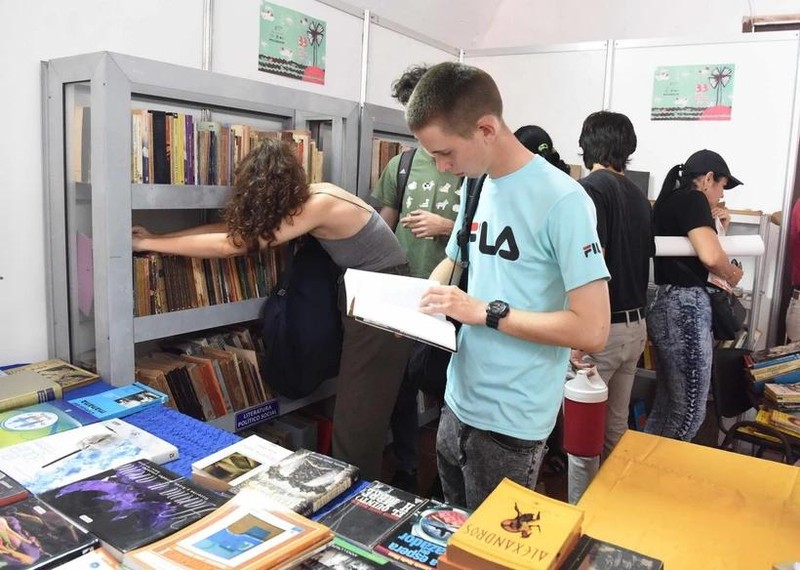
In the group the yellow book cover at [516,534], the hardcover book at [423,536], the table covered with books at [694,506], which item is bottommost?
the table covered with books at [694,506]

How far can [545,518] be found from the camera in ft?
3.30

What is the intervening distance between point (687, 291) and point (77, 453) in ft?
7.80

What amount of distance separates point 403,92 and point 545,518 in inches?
69.7

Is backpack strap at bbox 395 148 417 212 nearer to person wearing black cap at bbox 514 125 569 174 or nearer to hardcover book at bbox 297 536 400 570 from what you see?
person wearing black cap at bbox 514 125 569 174

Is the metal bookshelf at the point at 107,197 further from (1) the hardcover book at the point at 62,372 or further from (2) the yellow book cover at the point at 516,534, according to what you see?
(2) the yellow book cover at the point at 516,534

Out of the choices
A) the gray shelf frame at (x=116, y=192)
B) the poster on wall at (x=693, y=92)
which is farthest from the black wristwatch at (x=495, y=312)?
the poster on wall at (x=693, y=92)

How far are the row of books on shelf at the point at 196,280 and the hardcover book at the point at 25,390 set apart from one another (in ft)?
1.06

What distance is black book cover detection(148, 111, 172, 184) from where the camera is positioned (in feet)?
6.49

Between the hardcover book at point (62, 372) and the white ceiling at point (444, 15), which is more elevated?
the white ceiling at point (444, 15)

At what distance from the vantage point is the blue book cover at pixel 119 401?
170cm

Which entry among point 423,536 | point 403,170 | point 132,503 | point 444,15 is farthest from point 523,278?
point 444,15

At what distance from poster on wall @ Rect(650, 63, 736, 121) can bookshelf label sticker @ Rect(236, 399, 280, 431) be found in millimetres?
2924

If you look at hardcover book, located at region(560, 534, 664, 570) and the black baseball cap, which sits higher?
the black baseball cap

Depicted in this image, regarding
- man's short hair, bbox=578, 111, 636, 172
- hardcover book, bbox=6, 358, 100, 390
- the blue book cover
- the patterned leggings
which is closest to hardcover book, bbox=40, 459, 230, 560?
the blue book cover
